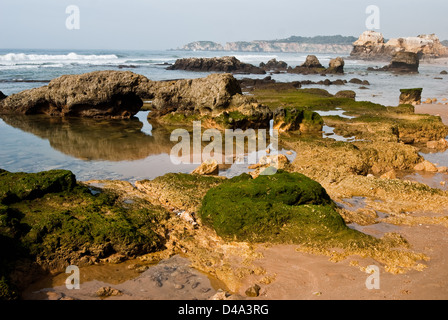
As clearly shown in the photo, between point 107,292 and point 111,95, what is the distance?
1631 centimetres

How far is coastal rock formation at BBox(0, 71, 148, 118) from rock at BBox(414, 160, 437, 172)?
14.4 meters

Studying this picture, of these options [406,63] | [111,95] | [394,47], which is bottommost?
[111,95]

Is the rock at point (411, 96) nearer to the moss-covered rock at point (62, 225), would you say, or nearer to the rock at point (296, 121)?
the rock at point (296, 121)

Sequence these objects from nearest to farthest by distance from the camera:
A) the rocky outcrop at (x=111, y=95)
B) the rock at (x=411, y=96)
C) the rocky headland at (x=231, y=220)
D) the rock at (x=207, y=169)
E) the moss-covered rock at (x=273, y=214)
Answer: the rocky headland at (x=231, y=220)
the moss-covered rock at (x=273, y=214)
the rock at (x=207, y=169)
the rocky outcrop at (x=111, y=95)
the rock at (x=411, y=96)

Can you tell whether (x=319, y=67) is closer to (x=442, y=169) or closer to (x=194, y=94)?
Result: (x=194, y=94)

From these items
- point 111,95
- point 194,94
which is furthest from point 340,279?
point 111,95

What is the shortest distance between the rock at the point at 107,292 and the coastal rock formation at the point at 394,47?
106364mm

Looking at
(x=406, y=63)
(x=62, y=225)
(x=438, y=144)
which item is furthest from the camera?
(x=406, y=63)

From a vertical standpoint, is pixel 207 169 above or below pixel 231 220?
above

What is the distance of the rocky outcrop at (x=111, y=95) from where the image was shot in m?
20.3

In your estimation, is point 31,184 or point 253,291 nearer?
point 253,291

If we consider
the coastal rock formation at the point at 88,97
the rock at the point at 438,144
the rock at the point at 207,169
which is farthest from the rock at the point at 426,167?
the coastal rock formation at the point at 88,97

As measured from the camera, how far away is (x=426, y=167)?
12125mm
